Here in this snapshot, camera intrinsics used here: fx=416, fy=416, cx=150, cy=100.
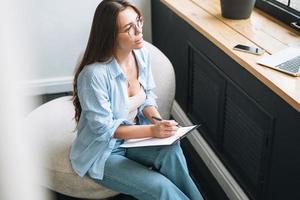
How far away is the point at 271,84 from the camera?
1.38m

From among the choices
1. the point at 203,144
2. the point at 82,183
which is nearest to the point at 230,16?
the point at 203,144

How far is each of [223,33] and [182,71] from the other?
1.83 ft

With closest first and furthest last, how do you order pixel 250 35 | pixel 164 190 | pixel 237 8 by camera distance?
pixel 164 190
pixel 250 35
pixel 237 8

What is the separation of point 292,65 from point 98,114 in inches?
27.8

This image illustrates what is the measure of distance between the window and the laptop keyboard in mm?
309

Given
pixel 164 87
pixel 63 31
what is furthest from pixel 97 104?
pixel 63 31

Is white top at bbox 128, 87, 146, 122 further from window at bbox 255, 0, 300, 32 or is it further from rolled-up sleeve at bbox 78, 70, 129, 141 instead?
window at bbox 255, 0, 300, 32

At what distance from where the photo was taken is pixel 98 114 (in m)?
1.45

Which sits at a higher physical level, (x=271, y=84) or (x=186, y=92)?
(x=271, y=84)

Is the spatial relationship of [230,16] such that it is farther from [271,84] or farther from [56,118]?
[56,118]

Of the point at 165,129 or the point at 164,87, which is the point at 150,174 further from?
the point at 164,87

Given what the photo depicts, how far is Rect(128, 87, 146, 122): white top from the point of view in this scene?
1.60 m

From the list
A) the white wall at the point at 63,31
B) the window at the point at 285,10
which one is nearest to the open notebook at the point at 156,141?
the window at the point at 285,10

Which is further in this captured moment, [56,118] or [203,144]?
[203,144]
